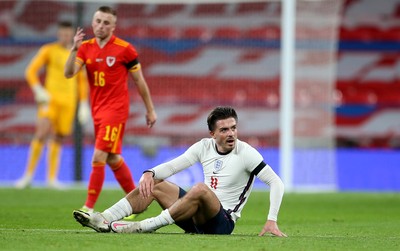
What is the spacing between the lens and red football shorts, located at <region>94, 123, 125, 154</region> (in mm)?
9969

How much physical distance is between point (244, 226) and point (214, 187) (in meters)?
2.00

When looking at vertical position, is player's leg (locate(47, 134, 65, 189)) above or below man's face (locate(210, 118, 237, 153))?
below

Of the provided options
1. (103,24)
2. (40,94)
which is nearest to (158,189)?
(103,24)

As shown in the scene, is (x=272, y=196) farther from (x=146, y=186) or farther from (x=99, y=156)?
(x=99, y=156)

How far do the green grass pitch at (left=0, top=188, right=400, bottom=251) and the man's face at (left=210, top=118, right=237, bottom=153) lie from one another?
743mm

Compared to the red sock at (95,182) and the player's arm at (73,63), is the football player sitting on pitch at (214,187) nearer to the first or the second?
the red sock at (95,182)

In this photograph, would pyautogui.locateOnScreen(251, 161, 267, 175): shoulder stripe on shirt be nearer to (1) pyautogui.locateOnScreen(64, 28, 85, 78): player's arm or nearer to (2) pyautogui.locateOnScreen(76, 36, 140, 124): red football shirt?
(2) pyautogui.locateOnScreen(76, 36, 140, 124): red football shirt

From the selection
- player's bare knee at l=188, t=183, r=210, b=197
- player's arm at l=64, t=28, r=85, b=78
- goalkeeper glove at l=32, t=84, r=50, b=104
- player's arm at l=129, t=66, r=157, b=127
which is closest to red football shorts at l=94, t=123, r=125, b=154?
player's arm at l=129, t=66, r=157, b=127

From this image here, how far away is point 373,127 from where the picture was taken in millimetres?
24109

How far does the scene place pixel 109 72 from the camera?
10.1 metres

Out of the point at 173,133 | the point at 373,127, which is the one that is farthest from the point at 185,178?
the point at 373,127

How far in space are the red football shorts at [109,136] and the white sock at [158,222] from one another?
8.72 ft

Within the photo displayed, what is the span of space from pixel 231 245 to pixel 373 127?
1796 cm

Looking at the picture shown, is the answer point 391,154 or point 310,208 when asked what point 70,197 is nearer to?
point 310,208
